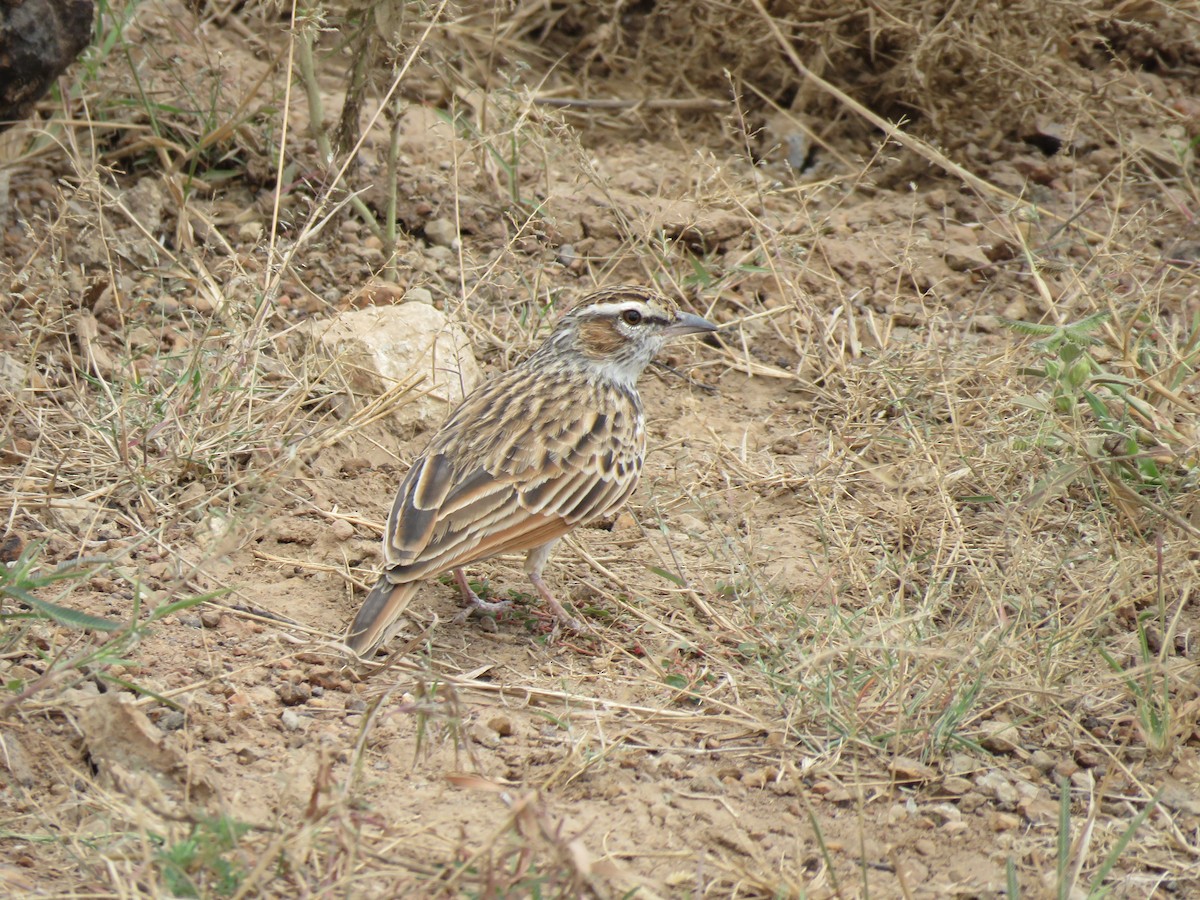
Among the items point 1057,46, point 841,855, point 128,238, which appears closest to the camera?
point 841,855

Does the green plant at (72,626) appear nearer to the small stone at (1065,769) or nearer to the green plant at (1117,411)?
the small stone at (1065,769)

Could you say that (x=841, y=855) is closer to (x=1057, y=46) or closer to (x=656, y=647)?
(x=656, y=647)

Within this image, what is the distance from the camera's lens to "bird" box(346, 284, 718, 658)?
522cm

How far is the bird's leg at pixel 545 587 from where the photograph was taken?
18.3 ft

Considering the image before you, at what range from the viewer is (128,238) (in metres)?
7.40

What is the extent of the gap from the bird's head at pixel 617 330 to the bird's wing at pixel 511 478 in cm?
21

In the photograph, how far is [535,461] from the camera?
559cm

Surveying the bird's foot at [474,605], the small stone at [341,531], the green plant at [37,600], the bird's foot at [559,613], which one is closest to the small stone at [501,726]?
the bird's foot at [559,613]

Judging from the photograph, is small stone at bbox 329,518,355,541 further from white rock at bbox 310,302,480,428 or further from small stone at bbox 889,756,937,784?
small stone at bbox 889,756,937,784

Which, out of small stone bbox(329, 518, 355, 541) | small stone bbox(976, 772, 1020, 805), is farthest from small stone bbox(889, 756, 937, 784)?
small stone bbox(329, 518, 355, 541)

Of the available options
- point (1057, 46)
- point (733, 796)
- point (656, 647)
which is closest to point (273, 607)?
point (656, 647)

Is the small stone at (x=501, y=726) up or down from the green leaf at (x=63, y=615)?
down

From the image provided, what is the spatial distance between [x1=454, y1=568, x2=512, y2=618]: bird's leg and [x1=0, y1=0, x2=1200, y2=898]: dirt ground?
0.08 metres

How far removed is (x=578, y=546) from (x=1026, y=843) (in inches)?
89.6
